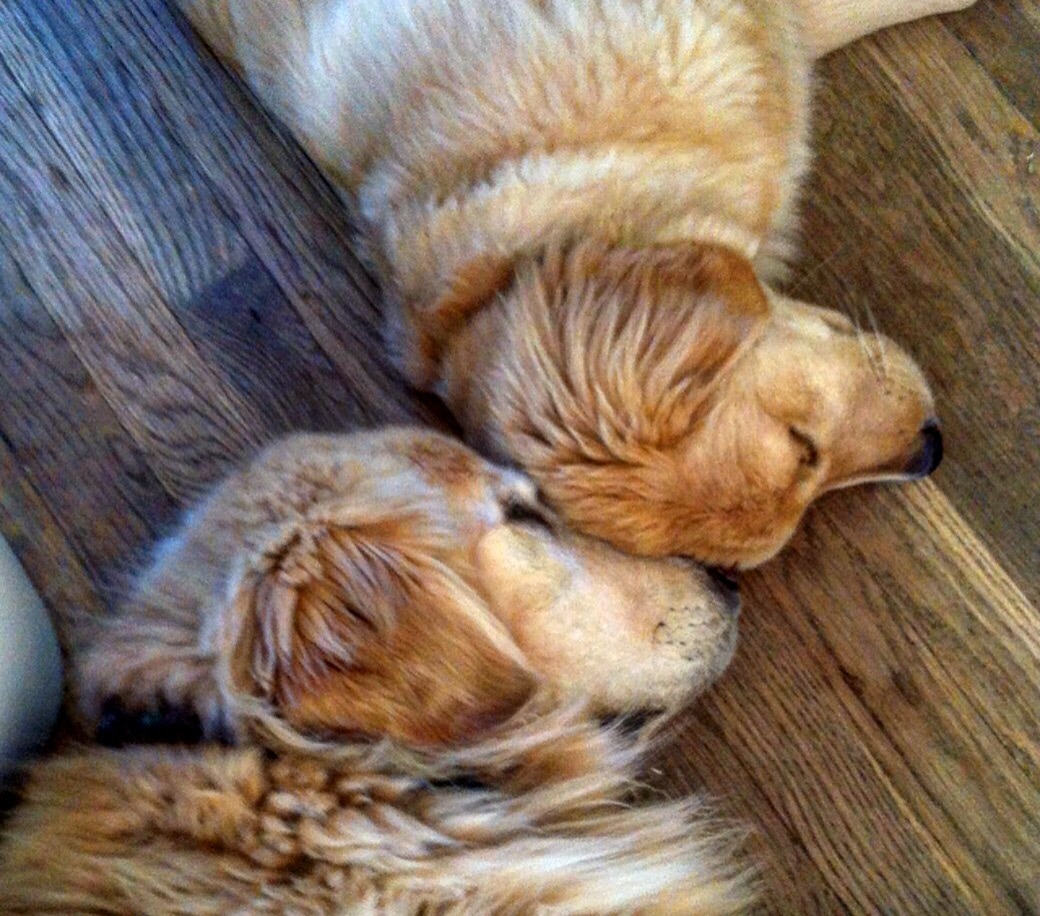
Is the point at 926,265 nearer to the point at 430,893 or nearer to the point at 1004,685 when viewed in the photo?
the point at 1004,685

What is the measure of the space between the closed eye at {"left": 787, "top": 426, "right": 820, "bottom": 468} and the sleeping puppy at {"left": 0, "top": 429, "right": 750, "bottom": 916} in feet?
0.77

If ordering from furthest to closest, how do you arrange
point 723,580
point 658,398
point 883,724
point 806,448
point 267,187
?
point 267,187
point 883,724
point 723,580
point 806,448
point 658,398

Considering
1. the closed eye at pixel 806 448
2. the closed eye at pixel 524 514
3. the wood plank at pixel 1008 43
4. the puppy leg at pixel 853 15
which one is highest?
the puppy leg at pixel 853 15

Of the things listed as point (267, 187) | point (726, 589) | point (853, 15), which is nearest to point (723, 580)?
point (726, 589)

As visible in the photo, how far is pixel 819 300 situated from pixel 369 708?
3.38 ft

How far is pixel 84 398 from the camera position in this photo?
1.66 metres

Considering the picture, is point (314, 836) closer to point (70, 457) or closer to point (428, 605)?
point (428, 605)

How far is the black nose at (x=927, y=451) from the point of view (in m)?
1.35

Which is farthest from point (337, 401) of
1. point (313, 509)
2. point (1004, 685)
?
point (1004, 685)

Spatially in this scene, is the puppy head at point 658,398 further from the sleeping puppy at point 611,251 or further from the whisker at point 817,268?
the whisker at point 817,268

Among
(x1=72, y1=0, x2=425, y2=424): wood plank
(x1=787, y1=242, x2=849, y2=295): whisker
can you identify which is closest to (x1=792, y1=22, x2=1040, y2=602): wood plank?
(x1=787, y1=242, x2=849, y2=295): whisker

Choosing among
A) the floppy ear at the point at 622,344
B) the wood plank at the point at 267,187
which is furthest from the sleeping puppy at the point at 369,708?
the wood plank at the point at 267,187

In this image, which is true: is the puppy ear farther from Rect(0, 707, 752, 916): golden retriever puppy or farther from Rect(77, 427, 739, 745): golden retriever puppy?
Rect(0, 707, 752, 916): golden retriever puppy

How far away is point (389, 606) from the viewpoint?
1065mm
